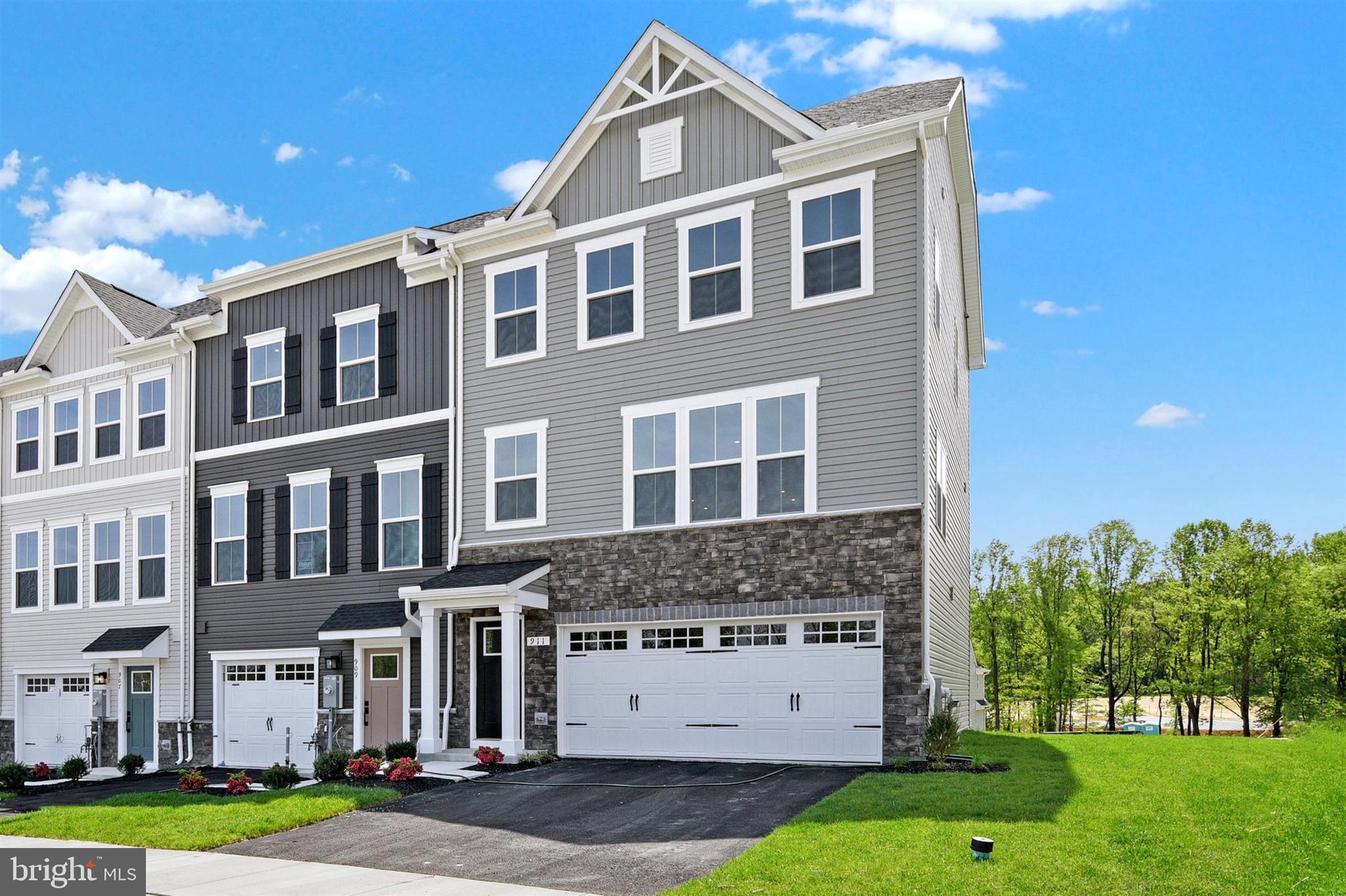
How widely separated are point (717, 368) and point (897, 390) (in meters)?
3.09

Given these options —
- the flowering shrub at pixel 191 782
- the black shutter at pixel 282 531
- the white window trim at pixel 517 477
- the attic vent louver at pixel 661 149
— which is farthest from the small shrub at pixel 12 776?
the attic vent louver at pixel 661 149

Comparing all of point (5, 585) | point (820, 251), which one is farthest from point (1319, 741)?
point (5, 585)

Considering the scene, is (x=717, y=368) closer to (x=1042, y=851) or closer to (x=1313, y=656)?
(x=1042, y=851)

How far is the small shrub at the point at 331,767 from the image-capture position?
18.7 meters

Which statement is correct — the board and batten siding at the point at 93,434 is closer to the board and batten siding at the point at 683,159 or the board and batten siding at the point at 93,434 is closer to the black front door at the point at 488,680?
the black front door at the point at 488,680

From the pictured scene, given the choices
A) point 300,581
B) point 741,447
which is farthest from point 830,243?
point 300,581

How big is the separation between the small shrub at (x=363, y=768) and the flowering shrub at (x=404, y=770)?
0.49 m

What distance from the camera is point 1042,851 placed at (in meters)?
10.3

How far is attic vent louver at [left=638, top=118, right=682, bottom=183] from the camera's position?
1939cm

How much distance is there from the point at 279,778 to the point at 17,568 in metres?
15.0

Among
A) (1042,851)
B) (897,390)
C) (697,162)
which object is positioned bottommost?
(1042,851)

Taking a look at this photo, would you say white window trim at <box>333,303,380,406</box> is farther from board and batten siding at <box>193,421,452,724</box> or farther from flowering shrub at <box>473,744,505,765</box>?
flowering shrub at <box>473,744,505,765</box>

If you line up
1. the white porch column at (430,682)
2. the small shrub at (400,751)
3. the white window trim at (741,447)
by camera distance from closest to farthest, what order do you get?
the white window trim at (741,447)
the small shrub at (400,751)
the white porch column at (430,682)

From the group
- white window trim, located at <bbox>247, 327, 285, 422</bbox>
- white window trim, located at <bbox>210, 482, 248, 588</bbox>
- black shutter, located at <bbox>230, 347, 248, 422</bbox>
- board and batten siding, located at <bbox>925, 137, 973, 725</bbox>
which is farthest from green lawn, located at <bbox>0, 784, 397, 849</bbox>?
black shutter, located at <bbox>230, 347, 248, 422</bbox>
